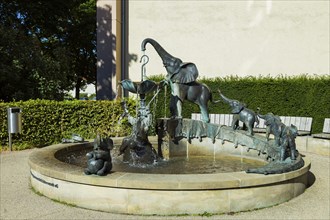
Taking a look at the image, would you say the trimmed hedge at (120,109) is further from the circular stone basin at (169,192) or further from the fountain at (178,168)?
the circular stone basin at (169,192)

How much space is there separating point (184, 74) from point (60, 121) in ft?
19.5

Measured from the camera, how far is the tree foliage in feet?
45.9

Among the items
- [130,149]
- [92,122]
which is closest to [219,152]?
[130,149]

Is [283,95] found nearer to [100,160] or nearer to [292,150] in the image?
[292,150]

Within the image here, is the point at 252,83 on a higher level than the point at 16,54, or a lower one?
lower

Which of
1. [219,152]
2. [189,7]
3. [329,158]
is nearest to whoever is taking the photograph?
[219,152]

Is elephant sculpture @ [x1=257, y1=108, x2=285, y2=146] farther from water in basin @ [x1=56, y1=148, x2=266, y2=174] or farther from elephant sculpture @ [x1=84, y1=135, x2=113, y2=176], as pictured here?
elephant sculpture @ [x1=84, y1=135, x2=113, y2=176]

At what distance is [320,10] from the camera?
15.3 m

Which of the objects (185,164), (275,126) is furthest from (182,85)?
(275,126)

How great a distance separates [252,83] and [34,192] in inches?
392

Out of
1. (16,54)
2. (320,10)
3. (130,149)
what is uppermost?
(320,10)

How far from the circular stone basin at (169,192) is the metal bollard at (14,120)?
593cm

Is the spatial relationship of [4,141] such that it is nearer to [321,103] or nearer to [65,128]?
[65,128]

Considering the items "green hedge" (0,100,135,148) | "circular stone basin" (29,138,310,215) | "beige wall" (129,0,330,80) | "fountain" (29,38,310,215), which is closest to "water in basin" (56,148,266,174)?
"fountain" (29,38,310,215)
